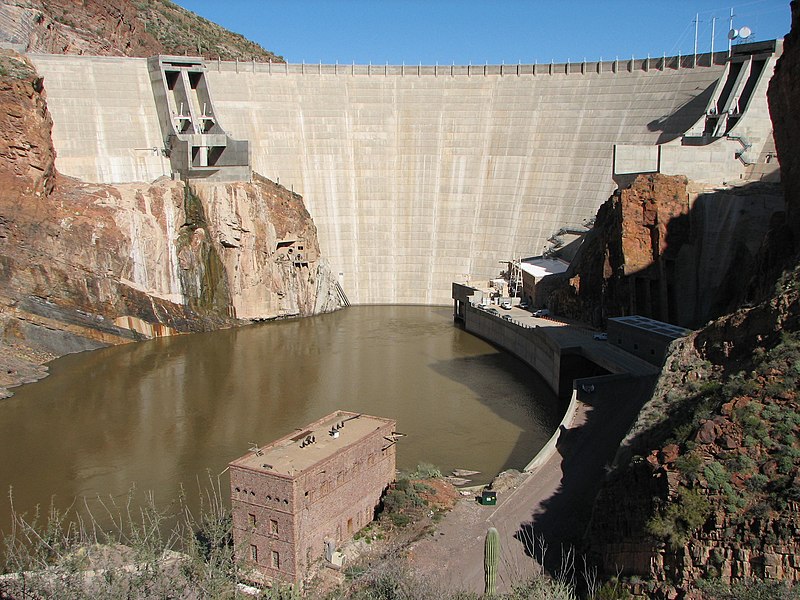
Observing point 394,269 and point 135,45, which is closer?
point 394,269

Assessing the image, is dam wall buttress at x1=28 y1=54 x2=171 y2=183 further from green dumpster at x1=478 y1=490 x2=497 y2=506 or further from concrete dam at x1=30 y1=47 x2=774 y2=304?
green dumpster at x1=478 y1=490 x2=497 y2=506

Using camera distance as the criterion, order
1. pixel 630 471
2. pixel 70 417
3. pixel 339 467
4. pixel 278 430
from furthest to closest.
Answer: pixel 70 417 < pixel 278 430 < pixel 339 467 < pixel 630 471

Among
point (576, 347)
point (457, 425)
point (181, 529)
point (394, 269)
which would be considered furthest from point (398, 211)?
point (181, 529)

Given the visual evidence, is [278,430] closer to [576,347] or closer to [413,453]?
[413,453]

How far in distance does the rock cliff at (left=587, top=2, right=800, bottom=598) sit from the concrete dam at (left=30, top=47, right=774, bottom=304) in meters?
27.1

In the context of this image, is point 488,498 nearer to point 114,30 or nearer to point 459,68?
point 459,68

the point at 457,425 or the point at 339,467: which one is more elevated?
the point at 339,467

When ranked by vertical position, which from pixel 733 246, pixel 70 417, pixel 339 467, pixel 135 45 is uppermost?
pixel 135 45

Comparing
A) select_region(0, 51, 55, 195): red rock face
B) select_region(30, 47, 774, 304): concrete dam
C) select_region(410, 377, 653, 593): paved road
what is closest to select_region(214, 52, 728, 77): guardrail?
select_region(30, 47, 774, 304): concrete dam

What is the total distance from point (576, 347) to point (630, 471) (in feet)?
48.7

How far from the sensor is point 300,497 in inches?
605

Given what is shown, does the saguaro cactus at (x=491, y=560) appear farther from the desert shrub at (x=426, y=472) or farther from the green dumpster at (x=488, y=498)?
the desert shrub at (x=426, y=472)

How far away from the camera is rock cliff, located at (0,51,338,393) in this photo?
3500 cm

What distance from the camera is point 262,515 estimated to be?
15.7 metres
